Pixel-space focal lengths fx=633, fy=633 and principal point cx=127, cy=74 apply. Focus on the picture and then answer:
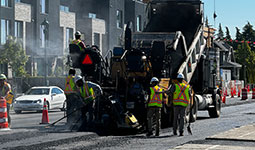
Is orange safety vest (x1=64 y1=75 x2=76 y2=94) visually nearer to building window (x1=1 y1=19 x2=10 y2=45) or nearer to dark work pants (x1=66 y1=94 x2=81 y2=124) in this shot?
dark work pants (x1=66 y1=94 x2=81 y2=124)

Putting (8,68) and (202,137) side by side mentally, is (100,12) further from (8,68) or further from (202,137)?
(202,137)

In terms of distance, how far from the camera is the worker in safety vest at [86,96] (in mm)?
17344

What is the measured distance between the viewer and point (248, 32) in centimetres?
11962

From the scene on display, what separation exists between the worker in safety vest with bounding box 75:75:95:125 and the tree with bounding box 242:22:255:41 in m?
104

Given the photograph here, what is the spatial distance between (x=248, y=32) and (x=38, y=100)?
314 feet

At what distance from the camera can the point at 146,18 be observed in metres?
22.8

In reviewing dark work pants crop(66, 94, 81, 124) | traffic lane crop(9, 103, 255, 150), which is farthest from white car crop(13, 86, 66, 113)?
traffic lane crop(9, 103, 255, 150)

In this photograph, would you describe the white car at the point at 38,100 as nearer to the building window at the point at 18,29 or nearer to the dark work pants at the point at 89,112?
the dark work pants at the point at 89,112

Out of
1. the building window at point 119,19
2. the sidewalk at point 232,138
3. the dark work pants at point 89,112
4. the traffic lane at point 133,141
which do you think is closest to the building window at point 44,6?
the building window at point 119,19

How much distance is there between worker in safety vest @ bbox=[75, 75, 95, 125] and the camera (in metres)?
17.3

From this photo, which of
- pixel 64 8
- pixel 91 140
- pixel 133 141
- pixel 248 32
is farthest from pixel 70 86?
pixel 248 32

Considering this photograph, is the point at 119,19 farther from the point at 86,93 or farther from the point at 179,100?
the point at 179,100

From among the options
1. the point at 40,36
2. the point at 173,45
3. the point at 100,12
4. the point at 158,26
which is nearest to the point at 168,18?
the point at 158,26

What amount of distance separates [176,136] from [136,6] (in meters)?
56.9
